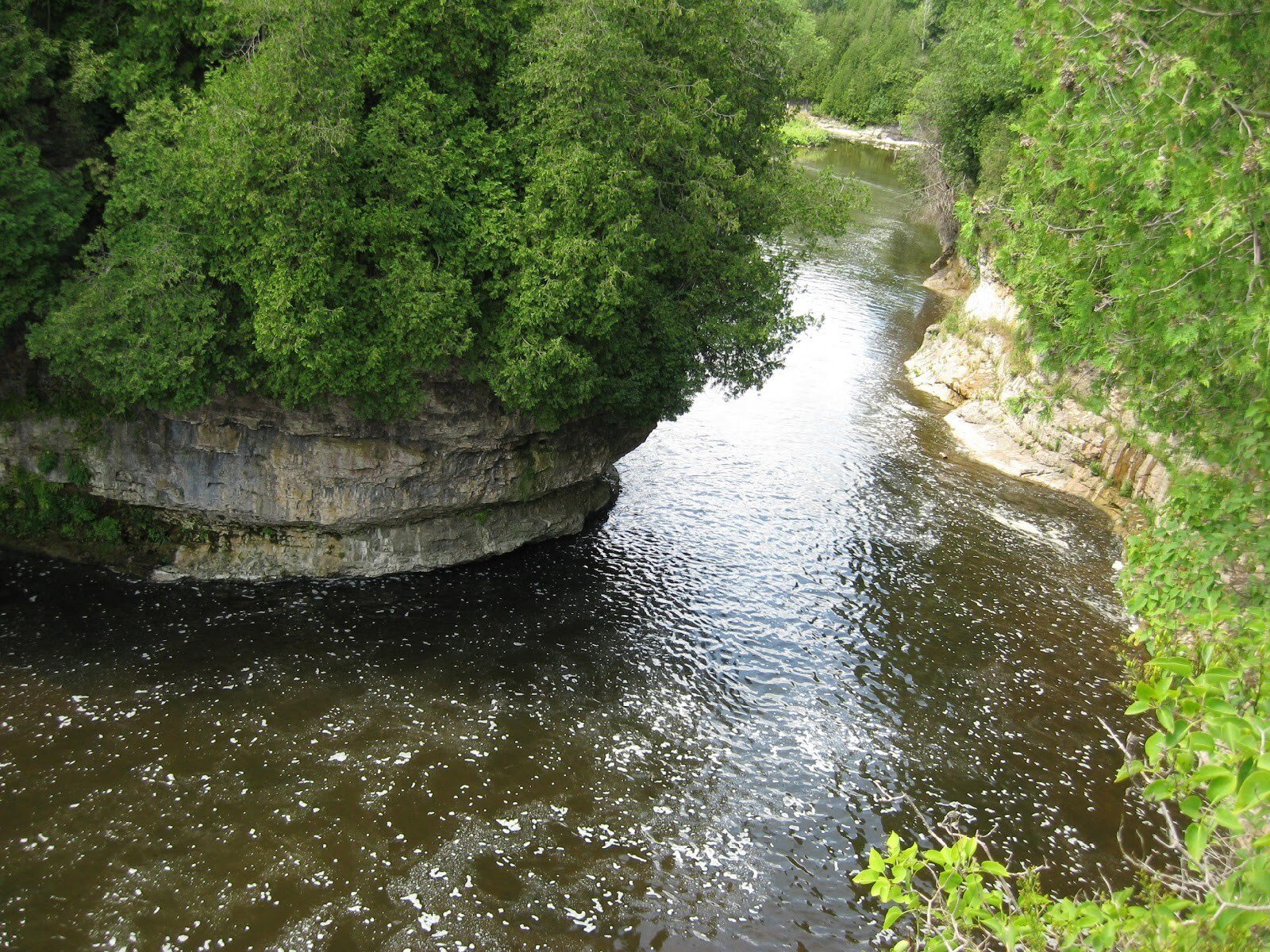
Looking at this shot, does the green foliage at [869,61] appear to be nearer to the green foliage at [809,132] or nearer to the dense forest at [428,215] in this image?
the green foliage at [809,132]

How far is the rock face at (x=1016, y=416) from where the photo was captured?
28.8 metres

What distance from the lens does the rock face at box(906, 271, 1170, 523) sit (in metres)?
28.8

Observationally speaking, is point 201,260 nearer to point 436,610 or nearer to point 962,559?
point 436,610

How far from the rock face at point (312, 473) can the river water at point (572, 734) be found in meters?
0.98

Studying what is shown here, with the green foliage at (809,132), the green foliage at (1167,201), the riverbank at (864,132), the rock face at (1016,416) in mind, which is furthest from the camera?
the riverbank at (864,132)

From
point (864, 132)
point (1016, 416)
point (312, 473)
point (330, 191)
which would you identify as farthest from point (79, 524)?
point (864, 132)

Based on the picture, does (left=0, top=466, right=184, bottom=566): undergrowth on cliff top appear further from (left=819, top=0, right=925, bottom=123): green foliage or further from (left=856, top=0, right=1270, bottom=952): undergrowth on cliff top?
(left=819, top=0, right=925, bottom=123): green foliage

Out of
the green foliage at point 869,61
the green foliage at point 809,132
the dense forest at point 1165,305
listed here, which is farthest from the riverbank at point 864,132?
the dense forest at point 1165,305

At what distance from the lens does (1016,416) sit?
32.2m

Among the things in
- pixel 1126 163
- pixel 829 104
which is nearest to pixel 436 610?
pixel 1126 163

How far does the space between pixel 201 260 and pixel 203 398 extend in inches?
121

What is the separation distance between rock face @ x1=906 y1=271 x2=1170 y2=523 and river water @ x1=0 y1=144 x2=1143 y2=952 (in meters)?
2.56

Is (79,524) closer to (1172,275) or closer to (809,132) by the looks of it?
(1172,275)

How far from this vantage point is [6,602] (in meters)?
20.3
